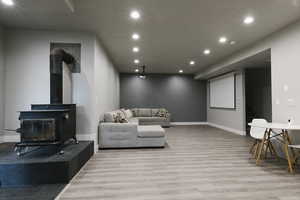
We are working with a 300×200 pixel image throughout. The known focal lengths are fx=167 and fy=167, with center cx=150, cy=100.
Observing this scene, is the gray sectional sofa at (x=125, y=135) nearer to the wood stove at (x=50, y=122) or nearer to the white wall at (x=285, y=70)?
the wood stove at (x=50, y=122)

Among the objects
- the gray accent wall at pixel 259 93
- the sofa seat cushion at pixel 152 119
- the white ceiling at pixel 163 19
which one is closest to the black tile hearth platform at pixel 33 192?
the white ceiling at pixel 163 19

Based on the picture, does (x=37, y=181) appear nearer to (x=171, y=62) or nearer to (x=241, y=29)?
(x=241, y=29)

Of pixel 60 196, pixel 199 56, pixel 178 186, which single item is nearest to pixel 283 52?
pixel 199 56

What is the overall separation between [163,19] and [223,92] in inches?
204

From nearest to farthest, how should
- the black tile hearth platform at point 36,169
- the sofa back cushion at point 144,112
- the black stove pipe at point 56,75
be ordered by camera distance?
the black tile hearth platform at point 36,169
the black stove pipe at point 56,75
the sofa back cushion at point 144,112

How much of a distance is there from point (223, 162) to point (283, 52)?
260 cm

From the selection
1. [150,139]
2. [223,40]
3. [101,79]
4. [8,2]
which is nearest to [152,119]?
[150,139]

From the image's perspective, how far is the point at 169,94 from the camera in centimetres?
906

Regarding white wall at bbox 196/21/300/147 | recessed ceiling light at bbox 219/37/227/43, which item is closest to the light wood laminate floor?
white wall at bbox 196/21/300/147

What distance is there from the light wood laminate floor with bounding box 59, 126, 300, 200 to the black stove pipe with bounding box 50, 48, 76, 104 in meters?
1.41

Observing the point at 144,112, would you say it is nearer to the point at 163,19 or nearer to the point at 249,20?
the point at 163,19

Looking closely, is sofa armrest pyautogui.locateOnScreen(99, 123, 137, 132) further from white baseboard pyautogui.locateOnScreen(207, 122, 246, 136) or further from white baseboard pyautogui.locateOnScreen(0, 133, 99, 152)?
white baseboard pyautogui.locateOnScreen(207, 122, 246, 136)

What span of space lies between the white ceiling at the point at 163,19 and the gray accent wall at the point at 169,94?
175 inches

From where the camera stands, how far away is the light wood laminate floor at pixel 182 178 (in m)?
2.09
